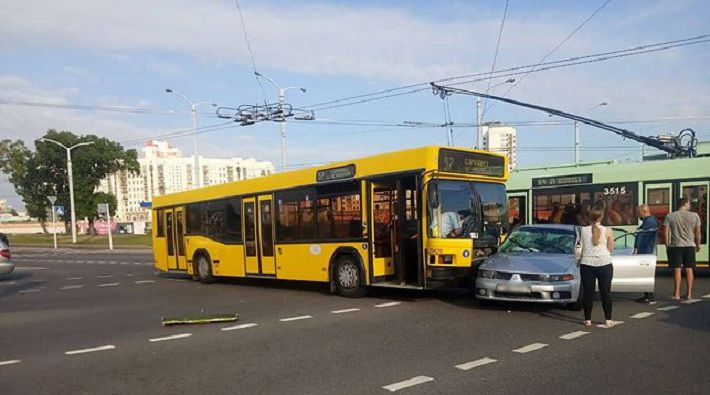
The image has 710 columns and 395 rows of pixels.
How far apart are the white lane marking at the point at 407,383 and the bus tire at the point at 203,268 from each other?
1164 cm

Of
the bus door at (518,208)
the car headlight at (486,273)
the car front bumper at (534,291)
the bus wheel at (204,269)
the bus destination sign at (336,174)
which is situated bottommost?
the bus wheel at (204,269)

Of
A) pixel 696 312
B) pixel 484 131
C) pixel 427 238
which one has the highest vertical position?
pixel 484 131

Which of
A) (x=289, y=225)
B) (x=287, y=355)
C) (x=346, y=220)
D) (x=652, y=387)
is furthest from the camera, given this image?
(x=289, y=225)

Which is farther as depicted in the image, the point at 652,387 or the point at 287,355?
the point at 287,355

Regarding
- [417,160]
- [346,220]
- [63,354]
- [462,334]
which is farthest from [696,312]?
[63,354]

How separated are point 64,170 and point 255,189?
72.8 meters

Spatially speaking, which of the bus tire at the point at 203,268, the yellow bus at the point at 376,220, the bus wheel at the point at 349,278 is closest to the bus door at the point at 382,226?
the yellow bus at the point at 376,220

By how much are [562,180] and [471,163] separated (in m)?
6.12

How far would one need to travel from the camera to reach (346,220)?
38.9ft

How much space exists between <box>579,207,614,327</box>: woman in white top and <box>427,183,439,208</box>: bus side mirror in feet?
9.11

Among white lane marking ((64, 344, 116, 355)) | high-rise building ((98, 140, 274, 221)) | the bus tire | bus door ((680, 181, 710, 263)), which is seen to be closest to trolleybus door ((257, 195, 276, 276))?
the bus tire

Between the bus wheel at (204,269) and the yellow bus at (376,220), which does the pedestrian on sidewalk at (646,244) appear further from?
the bus wheel at (204,269)

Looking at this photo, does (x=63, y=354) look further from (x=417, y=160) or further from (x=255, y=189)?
(x=255, y=189)

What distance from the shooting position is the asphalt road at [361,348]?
5.63 metres
